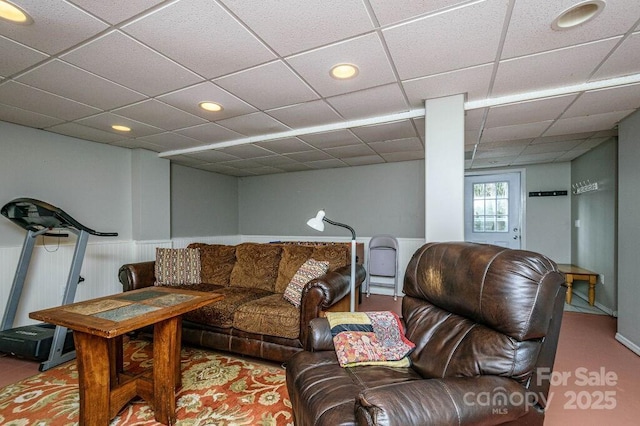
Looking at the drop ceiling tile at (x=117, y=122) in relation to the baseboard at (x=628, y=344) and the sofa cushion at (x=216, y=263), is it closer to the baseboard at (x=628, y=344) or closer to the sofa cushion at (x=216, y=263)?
the sofa cushion at (x=216, y=263)

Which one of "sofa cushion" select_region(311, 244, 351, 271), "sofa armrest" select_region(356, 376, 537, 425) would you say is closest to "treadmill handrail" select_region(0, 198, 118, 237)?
"sofa cushion" select_region(311, 244, 351, 271)

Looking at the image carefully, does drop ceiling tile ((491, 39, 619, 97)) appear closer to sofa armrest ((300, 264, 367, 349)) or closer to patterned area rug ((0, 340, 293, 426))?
sofa armrest ((300, 264, 367, 349))

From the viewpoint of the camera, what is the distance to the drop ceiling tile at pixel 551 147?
387 centimetres

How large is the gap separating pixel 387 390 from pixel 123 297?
2.07 meters

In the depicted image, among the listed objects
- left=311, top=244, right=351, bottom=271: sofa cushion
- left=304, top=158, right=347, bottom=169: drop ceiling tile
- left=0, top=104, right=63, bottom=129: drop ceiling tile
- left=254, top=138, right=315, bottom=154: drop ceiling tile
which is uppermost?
left=0, top=104, right=63, bottom=129: drop ceiling tile

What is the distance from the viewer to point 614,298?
3.63 meters

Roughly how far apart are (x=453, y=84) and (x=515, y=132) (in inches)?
64.0

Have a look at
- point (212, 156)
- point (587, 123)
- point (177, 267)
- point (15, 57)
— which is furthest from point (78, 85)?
point (587, 123)

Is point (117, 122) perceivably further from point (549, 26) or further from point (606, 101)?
point (606, 101)

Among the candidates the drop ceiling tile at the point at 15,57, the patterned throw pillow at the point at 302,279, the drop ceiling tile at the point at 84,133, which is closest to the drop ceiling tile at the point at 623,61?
the patterned throw pillow at the point at 302,279

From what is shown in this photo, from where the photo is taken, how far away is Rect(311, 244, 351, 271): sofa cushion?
3152mm

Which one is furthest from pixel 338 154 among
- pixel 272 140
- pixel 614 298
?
pixel 614 298

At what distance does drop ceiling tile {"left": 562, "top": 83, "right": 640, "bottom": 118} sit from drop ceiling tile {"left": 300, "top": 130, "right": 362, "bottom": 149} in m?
2.11

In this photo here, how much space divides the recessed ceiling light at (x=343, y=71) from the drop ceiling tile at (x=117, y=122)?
7.46 ft
